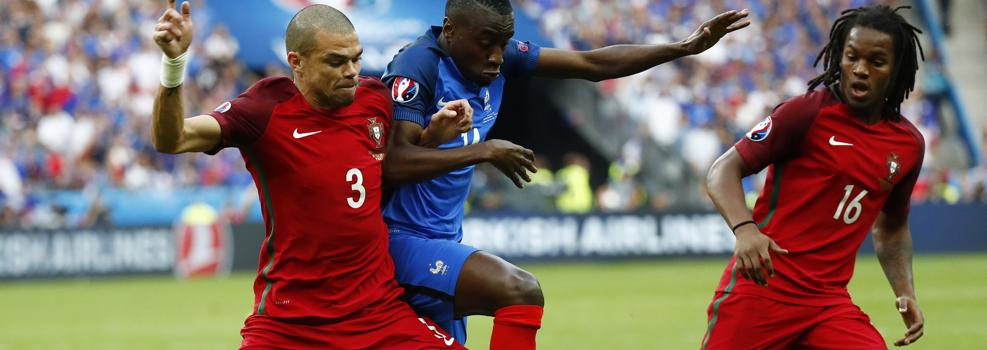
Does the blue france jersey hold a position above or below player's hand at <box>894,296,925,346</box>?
above

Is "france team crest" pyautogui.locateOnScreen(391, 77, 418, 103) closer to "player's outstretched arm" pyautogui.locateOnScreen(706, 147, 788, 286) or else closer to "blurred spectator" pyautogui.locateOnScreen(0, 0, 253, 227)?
"player's outstretched arm" pyautogui.locateOnScreen(706, 147, 788, 286)

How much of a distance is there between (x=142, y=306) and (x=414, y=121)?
11.4m

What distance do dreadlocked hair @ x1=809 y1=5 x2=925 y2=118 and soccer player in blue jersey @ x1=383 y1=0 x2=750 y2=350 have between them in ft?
1.85

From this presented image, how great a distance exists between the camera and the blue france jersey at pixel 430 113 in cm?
616

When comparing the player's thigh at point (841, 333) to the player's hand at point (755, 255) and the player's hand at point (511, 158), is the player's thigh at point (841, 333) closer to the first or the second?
the player's hand at point (755, 255)

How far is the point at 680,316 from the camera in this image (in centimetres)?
1424

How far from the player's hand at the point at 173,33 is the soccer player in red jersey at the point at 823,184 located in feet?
7.53

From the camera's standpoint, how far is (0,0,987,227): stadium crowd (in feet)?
74.0

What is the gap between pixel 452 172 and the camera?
20.5 feet

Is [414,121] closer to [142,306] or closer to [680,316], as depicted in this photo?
[680,316]

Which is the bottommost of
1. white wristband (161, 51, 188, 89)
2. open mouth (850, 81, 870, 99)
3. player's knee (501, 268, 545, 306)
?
player's knee (501, 268, 545, 306)

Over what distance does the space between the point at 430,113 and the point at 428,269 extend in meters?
0.74

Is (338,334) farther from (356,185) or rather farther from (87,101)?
(87,101)

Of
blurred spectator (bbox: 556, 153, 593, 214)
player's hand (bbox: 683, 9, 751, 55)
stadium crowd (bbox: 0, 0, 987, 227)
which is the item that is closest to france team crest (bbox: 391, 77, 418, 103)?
player's hand (bbox: 683, 9, 751, 55)
